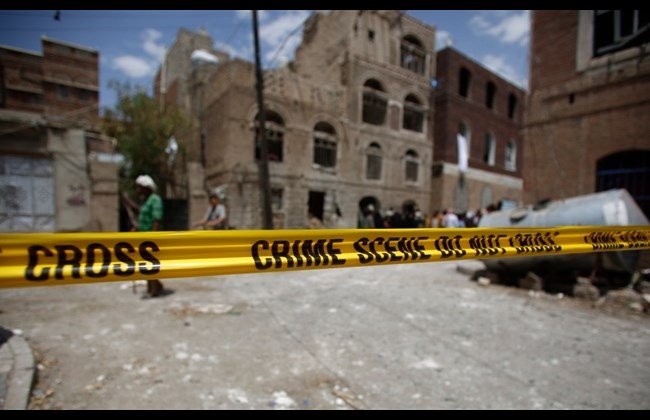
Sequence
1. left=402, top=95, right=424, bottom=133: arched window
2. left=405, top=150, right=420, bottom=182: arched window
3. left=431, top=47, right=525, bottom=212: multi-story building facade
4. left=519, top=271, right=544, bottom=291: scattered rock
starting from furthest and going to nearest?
left=431, top=47, right=525, bottom=212: multi-story building facade < left=402, top=95, right=424, bottom=133: arched window < left=405, top=150, right=420, bottom=182: arched window < left=519, top=271, right=544, bottom=291: scattered rock

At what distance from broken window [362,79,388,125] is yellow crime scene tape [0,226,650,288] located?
17149 millimetres

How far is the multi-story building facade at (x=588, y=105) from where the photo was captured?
7605 millimetres

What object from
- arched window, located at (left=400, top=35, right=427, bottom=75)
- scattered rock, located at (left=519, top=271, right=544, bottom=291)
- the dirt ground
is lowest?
the dirt ground

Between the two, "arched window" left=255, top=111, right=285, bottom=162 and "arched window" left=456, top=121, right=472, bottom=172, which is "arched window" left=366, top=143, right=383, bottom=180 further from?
"arched window" left=456, top=121, right=472, bottom=172

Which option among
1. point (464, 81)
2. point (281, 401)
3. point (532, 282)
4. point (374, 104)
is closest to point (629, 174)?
point (532, 282)

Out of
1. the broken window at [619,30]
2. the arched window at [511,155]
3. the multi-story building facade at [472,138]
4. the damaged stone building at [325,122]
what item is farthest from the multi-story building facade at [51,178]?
the arched window at [511,155]

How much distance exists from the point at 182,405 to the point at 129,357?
3.39 ft

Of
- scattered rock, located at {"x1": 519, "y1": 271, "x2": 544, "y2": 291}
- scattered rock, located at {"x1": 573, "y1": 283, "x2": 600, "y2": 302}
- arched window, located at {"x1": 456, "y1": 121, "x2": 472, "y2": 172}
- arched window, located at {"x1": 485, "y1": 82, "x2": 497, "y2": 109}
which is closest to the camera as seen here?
scattered rock, located at {"x1": 573, "y1": 283, "x2": 600, "y2": 302}

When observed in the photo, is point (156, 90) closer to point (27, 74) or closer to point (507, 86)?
point (27, 74)

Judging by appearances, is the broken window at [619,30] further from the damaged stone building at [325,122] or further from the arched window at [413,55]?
the arched window at [413,55]

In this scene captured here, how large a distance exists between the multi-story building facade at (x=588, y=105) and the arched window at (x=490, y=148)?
50.8 feet

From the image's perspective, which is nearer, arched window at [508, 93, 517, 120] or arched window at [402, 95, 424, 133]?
arched window at [402, 95, 424, 133]

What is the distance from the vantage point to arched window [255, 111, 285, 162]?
1510 cm

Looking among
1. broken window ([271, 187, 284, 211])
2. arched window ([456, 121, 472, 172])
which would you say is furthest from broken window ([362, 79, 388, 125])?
broken window ([271, 187, 284, 211])
